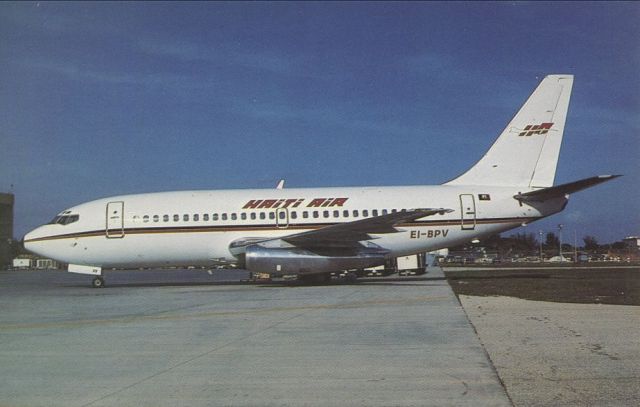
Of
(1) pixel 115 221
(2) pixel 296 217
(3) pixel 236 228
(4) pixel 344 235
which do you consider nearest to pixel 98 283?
(1) pixel 115 221

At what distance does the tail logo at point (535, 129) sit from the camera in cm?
2378

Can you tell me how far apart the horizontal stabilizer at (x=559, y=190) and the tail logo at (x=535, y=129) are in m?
2.57

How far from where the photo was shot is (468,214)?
22828mm

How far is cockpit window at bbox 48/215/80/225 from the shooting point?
23.4 m

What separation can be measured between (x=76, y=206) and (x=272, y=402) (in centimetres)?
2092

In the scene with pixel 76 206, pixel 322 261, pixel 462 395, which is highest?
pixel 76 206

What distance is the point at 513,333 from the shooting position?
902cm

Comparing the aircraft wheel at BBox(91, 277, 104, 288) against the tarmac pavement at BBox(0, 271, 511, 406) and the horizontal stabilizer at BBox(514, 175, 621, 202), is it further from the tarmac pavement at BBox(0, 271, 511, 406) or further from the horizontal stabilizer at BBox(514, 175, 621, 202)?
the horizontal stabilizer at BBox(514, 175, 621, 202)

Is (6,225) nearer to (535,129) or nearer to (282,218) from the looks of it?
(282,218)

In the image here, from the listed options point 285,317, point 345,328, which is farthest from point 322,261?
point 345,328

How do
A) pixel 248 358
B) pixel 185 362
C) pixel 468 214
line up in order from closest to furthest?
pixel 185 362 → pixel 248 358 → pixel 468 214

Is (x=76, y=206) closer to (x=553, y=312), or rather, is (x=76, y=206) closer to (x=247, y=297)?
(x=247, y=297)

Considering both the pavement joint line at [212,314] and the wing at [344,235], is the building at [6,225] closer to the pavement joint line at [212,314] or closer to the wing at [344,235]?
the wing at [344,235]

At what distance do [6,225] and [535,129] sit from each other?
65443 millimetres
